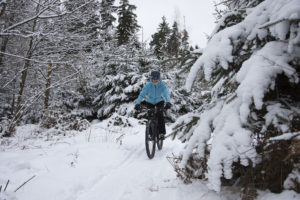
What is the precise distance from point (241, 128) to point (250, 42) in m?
0.96

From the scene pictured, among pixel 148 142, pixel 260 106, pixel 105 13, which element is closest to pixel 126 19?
pixel 105 13

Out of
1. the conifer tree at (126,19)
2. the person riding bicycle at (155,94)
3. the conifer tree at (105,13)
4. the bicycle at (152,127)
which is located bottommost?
the bicycle at (152,127)

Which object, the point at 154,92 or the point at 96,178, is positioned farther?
the point at 154,92

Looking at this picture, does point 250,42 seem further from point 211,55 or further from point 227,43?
point 211,55

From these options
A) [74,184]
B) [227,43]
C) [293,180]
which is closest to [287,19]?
[227,43]

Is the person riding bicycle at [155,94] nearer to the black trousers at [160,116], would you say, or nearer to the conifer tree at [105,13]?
the black trousers at [160,116]

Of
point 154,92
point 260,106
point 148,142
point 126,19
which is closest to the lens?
point 260,106

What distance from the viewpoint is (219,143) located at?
177 cm

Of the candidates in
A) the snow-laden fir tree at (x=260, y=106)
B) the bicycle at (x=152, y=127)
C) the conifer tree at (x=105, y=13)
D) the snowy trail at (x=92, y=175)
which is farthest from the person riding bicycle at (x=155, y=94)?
the snow-laden fir tree at (x=260, y=106)

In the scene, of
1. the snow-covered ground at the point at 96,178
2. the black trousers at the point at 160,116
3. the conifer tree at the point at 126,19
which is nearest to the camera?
the snow-covered ground at the point at 96,178

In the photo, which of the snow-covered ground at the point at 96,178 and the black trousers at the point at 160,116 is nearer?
the snow-covered ground at the point at 96,178

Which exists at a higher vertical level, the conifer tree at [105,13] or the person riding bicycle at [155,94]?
the conifer tree at [105,13]

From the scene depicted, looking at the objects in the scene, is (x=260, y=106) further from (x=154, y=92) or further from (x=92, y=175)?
(x=154, y=92)

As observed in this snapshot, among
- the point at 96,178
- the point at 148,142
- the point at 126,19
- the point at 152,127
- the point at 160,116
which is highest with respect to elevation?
the point at 126,19
